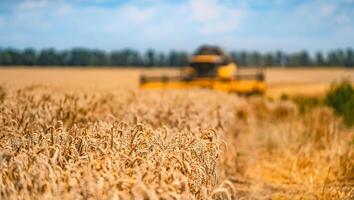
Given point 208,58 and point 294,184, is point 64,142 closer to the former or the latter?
point 294,184

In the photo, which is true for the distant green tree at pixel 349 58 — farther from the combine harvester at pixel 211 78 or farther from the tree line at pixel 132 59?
the combine harvester at pixel 211 78

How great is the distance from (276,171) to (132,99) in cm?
308

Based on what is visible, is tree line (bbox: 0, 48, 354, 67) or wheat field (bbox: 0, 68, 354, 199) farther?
tree line (bbox: 0, 48, 354, 67)

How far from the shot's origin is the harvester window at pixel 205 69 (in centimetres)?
3044

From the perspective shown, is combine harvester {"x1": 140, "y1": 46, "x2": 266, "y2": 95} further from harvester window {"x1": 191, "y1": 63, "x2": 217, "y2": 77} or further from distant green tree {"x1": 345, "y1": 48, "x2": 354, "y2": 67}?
distant green tree {"x1": 345, "y1": 48, "x2": 354, "y2": 67}

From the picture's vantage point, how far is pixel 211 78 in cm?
2994

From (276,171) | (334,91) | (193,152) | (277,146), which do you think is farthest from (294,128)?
(193,152)

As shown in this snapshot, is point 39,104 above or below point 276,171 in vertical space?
above

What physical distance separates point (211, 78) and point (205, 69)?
873 mm

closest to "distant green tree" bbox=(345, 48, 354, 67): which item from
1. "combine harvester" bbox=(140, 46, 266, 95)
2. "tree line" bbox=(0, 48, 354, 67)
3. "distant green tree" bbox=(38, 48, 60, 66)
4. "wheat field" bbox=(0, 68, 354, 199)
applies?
"tree line" bbox=(0, 48, 354, 67)

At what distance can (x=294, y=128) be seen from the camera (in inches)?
587

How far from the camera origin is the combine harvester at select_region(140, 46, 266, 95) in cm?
2705

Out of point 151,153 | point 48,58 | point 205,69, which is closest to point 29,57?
point 48,58

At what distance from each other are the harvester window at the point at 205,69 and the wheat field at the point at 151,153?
14.0 meters
